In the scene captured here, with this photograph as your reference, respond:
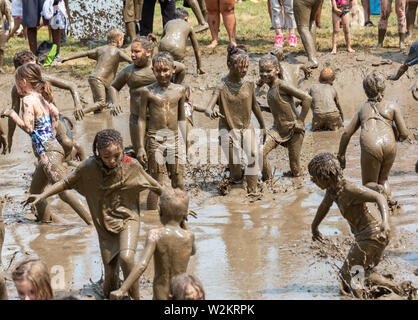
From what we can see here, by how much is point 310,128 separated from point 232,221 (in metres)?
4.36

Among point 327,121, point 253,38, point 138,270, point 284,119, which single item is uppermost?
point 253,38

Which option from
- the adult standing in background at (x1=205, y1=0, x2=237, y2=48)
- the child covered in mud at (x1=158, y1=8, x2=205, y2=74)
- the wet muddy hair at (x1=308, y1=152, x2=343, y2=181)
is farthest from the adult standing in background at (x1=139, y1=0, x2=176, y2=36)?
the wet muddy hair at (x1=308, y1=152, x2=343, y2=181)

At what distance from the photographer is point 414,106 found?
13.8 metres

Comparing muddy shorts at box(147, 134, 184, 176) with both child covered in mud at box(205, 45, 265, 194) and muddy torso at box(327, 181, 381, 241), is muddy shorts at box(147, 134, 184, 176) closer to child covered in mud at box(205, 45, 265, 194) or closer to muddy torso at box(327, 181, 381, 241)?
child covered in mud at box(205, 45, 265, 194)

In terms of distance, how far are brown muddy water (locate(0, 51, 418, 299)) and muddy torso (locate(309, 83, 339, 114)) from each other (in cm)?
42

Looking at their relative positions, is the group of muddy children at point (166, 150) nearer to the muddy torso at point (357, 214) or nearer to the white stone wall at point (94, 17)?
the muddy torso at point (357, 214)

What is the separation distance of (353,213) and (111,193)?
1.86 metres

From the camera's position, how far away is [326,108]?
40.5 feet

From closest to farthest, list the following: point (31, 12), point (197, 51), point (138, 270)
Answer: point (138, 270), point (197, 51), point (31, 12)

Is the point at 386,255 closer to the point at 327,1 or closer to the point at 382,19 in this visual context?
the point at 382,19

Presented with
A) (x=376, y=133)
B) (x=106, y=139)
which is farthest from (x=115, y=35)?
(x=106, y=139)

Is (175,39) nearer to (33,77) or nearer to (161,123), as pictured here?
(161,123)

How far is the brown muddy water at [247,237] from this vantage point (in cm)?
697

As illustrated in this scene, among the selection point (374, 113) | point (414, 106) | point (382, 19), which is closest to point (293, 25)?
point (382, 19)
